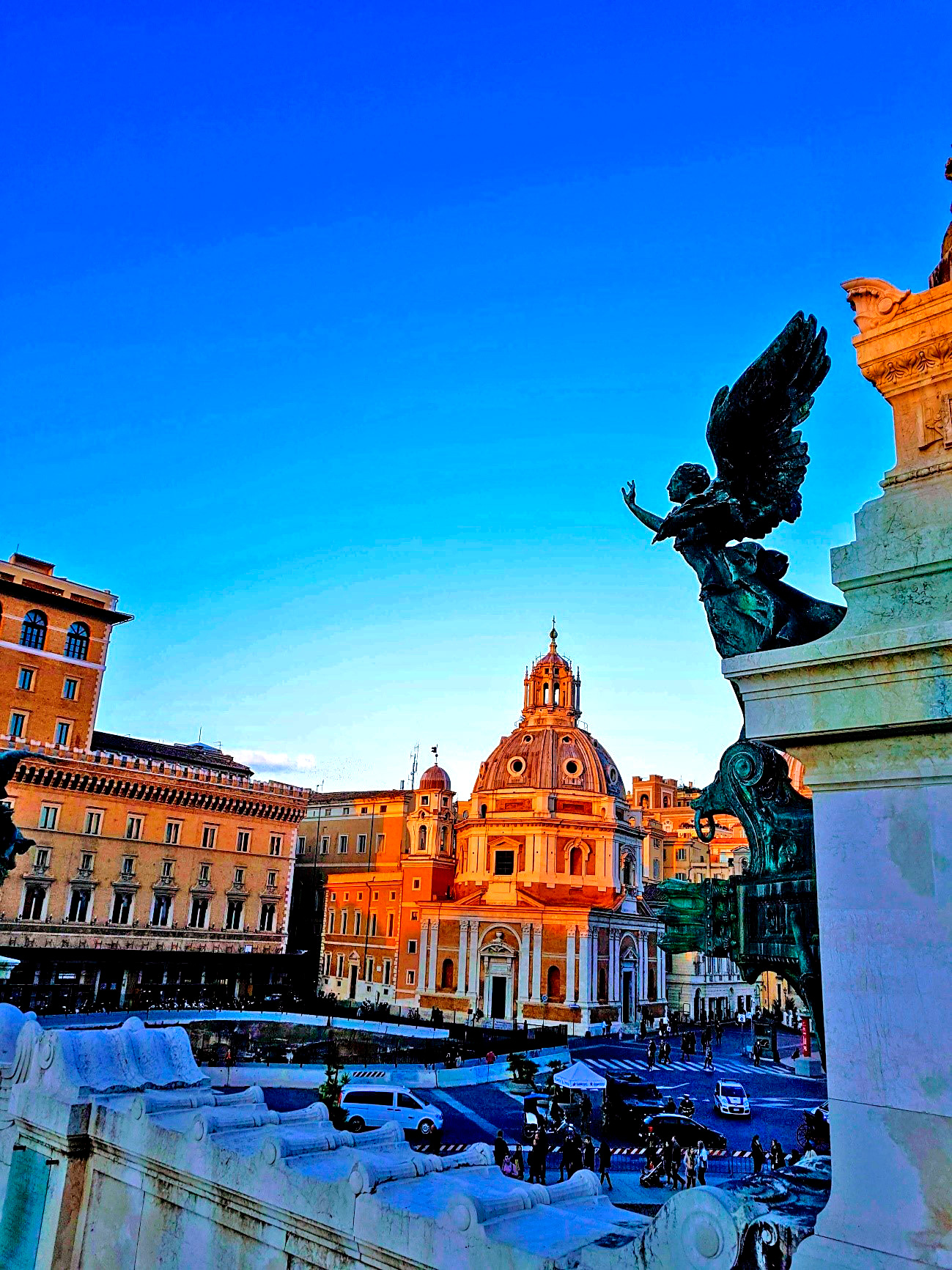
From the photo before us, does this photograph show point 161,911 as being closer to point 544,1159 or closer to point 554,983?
point 554,983

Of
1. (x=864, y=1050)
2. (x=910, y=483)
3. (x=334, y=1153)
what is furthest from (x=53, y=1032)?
(x=910, y=483)

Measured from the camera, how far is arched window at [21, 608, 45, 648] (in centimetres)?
5259

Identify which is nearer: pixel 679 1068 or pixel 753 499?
pixel 753 499

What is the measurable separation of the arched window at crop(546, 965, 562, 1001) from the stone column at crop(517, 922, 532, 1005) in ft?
4.66

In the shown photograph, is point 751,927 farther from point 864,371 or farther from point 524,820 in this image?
point 524,820

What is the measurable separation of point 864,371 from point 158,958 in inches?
2176

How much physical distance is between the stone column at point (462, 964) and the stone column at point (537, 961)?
4.99 meters

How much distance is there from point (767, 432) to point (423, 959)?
6553 centimetres

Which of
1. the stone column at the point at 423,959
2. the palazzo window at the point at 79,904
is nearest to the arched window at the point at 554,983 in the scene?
the stone column at the point at 423,959

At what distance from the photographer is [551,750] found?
231 feet

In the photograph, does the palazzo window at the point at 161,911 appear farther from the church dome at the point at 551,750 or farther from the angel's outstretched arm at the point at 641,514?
the angel's outstretched arm at the point at 641,514

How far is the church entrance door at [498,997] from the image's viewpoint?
63062 mm

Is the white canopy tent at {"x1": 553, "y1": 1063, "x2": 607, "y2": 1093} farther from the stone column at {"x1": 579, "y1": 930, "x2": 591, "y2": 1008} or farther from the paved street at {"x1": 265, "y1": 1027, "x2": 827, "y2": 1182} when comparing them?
the stone column at {"x1": 579, "y1": 930, "x2": 591, "y2": 1008}

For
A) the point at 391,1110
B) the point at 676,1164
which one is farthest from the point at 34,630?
the point at 676,1164
